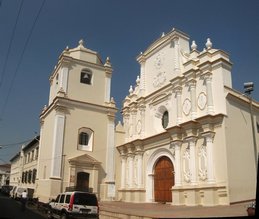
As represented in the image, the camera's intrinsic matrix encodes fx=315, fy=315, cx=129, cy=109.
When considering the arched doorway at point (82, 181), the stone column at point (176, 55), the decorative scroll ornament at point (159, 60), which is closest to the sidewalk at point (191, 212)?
the arched doorway at point (82, 181)

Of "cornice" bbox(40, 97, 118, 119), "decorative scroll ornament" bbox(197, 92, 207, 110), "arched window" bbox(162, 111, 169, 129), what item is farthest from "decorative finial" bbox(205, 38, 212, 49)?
"cornice" bbox(40, 97, 118, 119)

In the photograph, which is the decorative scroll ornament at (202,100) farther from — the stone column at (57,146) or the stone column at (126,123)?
the stone column at (57,146)

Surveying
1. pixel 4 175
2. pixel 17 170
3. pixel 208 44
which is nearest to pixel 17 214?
pixel 208 44

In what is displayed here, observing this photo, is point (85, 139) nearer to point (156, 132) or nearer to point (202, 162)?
point (156, 132)

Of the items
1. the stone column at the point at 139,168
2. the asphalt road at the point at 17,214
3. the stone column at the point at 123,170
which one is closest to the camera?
the asphalt road at the point at 17,214

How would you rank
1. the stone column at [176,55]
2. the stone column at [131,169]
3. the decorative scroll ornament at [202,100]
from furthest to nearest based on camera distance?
1. the stone column at [131,169]
2. the stone column at [176,55]
3. the decorative scroll ornament at [202,100]

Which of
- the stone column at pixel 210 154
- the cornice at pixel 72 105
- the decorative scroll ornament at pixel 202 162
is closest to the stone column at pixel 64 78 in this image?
the cornice at pixel 72 105

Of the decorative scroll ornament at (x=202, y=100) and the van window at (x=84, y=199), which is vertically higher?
the decorative scroll ornament at (x=202, y=100)

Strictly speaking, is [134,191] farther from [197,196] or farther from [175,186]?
[197,196]

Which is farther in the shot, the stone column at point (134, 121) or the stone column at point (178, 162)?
the stone column at point (134, 121)

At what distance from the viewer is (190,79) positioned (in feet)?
68.5

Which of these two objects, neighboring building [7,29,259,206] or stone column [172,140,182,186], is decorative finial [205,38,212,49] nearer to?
neighboring building [7,29,259,206]

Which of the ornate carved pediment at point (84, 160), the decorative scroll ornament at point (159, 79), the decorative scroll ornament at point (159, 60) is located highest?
the decorative scroll ornament at point (159, 60)

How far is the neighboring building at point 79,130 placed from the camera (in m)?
26.6
